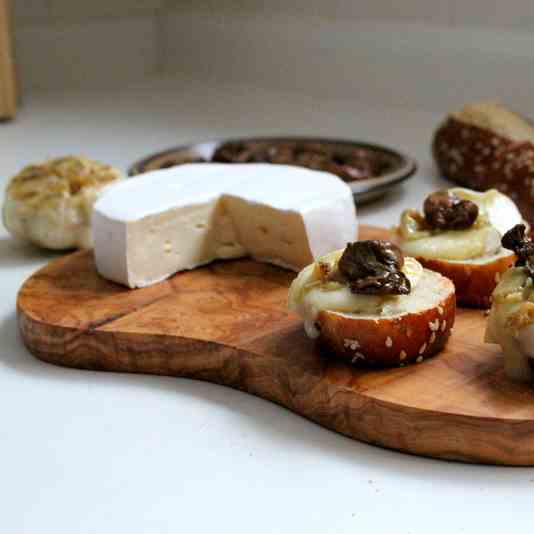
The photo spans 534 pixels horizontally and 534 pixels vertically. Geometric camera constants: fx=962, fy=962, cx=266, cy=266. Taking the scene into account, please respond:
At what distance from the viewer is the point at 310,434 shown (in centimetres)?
144

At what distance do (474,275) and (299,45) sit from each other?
8.16 feet

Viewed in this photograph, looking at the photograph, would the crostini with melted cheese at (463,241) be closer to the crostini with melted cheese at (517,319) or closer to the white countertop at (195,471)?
the crostini with melted cheese at (517,319)

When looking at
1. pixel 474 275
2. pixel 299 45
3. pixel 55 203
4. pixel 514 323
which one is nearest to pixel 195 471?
pixel 514 323

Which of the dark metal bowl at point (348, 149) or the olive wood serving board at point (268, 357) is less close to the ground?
the dark metal bowl at point (348, 149)

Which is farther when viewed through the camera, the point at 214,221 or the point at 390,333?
the point at 214,221

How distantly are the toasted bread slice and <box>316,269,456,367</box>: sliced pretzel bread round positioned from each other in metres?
0.19

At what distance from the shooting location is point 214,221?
2.02 m

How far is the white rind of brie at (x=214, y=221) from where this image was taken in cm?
189

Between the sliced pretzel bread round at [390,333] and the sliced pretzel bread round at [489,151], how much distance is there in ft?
2.49

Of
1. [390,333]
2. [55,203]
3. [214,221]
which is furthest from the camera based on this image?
[55,203]

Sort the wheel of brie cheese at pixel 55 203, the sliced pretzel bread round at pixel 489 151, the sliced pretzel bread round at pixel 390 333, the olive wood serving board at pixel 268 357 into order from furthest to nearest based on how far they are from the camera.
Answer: the sliced pretzel bread round at pixel 489 151 < the wheel of brie cheese at pixel 55 203 < the sliced pretzel bread round at pixel 390 333 < the olive wood serving board at pixel 268 357

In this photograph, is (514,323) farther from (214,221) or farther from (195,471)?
(214,221)

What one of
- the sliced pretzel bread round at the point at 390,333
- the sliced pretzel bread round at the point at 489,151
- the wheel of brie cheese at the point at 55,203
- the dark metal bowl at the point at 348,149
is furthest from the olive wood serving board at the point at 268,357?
the sliced pretzel bread round at the point at 489,151

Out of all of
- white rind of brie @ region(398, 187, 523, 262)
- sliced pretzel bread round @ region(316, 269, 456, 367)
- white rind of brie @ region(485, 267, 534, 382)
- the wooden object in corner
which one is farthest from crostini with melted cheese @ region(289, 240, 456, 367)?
the wooden object in corner
